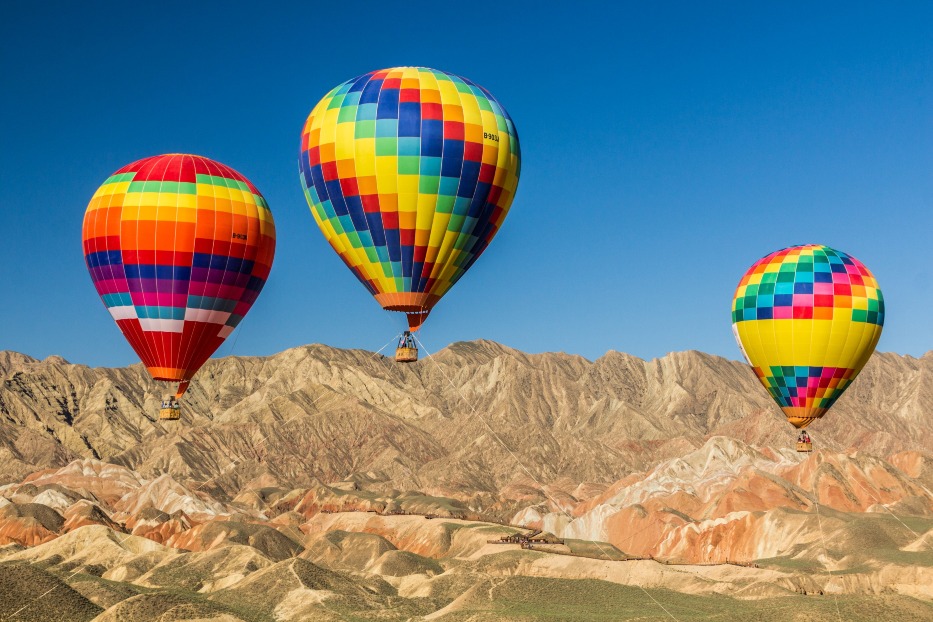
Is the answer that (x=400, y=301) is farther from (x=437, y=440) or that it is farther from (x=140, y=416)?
(x=140, y=416)

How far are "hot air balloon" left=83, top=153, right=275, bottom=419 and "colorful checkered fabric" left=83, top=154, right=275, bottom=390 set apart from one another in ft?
0.14

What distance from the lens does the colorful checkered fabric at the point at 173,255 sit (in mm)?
50938

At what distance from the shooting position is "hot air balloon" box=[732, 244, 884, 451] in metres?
63.3

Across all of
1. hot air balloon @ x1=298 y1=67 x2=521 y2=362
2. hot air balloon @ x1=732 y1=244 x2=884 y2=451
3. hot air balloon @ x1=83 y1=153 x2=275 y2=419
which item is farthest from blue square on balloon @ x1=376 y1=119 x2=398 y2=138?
hot air balloon @ x1=732 y1=244 x2=884 y2=451

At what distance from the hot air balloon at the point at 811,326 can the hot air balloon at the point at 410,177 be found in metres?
24.4

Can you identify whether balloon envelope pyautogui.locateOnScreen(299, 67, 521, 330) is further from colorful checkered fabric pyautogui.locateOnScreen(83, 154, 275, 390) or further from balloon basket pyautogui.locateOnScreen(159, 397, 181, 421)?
balloon basket pyautogui.locateOnScreen(159, 397, 181, 421)

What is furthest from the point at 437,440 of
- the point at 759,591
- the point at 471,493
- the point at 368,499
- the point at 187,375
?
the point at 187,375

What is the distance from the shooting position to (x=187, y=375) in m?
52.2

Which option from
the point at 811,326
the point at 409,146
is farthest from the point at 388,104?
the point at 811,326

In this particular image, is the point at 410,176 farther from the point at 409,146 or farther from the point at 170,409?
the point at 170,409

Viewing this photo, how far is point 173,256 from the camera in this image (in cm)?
5097

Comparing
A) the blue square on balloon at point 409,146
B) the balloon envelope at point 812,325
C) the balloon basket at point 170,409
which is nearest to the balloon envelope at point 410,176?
the blue square on balloon at point 409,146

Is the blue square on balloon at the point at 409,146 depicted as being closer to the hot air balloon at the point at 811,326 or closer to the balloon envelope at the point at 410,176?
the balloon envelope at the point at 410,176

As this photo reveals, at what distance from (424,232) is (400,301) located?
8.59ft
